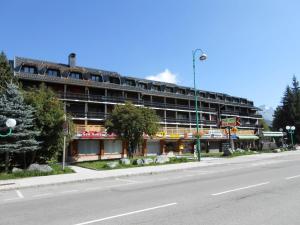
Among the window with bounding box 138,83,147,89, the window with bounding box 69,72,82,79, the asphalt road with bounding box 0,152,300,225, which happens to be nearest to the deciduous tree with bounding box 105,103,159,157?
the asphalt road with bounding box 0,152,300,225

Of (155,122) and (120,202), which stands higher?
(155,122)

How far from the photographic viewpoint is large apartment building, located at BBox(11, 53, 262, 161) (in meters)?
44.1

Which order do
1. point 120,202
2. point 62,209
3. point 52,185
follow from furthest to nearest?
point 52,185 → point 120,202 → point 62,209

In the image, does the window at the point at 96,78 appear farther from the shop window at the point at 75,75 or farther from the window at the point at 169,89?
the window at the point at 169,89

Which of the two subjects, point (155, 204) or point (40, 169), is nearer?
Answer: point (155, 204)

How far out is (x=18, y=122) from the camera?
21891mm

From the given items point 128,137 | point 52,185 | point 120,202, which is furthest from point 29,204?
point 128,137

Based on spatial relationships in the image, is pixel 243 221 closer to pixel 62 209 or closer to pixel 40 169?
pixel 62 209

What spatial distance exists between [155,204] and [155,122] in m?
25.2

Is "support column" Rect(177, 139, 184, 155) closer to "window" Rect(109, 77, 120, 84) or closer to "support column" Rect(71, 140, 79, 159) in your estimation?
"window" Rect(109, 77, 120, 84)

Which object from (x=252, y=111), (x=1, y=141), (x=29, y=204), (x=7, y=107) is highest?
(x=252, y=111)

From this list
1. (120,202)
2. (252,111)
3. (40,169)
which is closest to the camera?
(120,202)

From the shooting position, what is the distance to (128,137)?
33.8m

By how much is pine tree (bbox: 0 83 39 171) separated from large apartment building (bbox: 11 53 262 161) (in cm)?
1413
